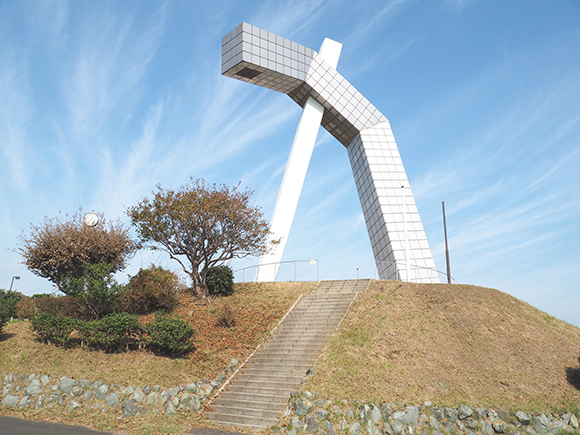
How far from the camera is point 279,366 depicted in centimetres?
1519

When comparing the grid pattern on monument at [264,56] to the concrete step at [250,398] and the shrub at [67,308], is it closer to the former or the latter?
the shrub at [67,308]

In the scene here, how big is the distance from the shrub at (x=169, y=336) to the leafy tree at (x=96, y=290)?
106 inches

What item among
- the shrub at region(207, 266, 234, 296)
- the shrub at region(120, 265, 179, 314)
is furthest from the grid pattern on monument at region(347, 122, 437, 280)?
the shrub at region(120, 265, 179, 314)

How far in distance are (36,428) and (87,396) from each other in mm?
1936

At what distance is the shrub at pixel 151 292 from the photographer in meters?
19.1

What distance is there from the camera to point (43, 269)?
2009 cm

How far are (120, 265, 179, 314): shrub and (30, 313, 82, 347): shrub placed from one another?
370 centimetres

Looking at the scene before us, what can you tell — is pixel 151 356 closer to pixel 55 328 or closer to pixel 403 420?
pixel 55 328

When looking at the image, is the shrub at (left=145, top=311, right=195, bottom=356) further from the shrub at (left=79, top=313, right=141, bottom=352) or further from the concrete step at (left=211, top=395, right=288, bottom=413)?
the concrete step at (left=211, top=395, right=288, bottom=413)

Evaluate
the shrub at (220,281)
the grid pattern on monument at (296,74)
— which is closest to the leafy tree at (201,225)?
the shrub at (220,281)

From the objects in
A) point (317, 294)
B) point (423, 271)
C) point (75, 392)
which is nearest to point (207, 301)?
point (317, 294)

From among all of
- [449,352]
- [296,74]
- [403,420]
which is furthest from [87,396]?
[296,74]

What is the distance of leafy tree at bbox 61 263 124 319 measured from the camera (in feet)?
54.4

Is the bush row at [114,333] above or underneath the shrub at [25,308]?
underneath
